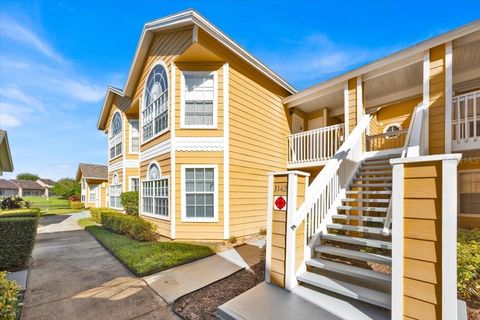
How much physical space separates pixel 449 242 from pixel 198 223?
20.7 feet

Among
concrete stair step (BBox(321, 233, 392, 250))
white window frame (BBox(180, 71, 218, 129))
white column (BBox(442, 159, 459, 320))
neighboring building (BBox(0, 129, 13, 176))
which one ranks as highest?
white window frame (BBox(180, 71, 218, 129))

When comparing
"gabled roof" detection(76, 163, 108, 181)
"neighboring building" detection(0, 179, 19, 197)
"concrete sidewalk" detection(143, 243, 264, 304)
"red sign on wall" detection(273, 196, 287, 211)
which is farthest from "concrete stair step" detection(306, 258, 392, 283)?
"neighboring building" detection(0, 179, 19, 197)

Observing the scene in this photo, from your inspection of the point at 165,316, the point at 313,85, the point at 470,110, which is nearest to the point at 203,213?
the point at 165,316

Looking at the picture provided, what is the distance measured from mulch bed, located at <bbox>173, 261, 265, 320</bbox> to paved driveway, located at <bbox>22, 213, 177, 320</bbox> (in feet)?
0.83

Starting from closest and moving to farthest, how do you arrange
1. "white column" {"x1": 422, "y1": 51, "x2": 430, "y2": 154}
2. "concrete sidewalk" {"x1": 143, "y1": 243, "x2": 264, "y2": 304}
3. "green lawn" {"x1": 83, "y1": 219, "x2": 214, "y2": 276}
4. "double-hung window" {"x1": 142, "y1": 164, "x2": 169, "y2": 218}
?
"concrete sidewalk" {"x1": 143, "y1": 243, "x2": 264, "y2": 304}
"green lawn" {"x1": 83, "y1": 219, "x2": 214, "y2": 276}
"white column" {"x1": 422, "y1": 51, "x2": 430, "y2": 154}
"double-hung window" {"x1": 142, "y1": 164, "x2": 169, "y2": 218}

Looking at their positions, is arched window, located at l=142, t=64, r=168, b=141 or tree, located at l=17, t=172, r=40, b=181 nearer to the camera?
arched window, located at l=142, t=64, r=168, b=141

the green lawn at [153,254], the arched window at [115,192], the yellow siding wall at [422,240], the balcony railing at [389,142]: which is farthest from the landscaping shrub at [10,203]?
the balcony railing at [389,142]

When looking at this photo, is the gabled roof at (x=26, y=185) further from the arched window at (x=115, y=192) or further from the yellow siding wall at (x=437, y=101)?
the yellow siding wall at (x=437, y=101)

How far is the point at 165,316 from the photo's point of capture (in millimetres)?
3332

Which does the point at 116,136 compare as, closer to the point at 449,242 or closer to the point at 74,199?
the point at 449,242

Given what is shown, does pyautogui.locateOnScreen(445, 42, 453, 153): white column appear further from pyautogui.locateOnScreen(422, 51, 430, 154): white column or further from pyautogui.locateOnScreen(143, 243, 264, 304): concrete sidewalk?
pyautogui.locateOnScreen(143, 243, 264, 304): concrete sidewalk

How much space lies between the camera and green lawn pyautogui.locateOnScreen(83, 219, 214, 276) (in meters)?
5.11

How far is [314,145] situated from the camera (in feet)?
A: 29.3

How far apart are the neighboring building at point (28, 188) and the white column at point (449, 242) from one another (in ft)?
318
